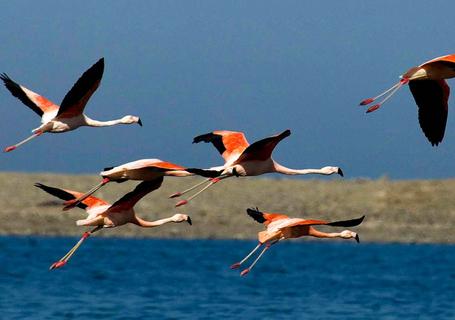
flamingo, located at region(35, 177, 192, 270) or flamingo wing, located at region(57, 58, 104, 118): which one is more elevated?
flamingo wing, located at region(57, 58, 104, 118)

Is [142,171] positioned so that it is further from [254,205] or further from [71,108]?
[254,205]

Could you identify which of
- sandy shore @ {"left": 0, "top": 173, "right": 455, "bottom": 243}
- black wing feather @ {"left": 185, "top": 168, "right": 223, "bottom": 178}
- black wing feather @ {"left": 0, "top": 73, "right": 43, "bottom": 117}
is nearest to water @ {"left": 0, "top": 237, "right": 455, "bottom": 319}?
sandy shore @ {"left": 0, "top": 173, "right": 455, "bottom": 243}

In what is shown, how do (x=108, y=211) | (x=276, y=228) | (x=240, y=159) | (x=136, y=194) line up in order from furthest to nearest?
(x=108, y=211), (x=136, y=194), (x=240, y=159), (x=276, y=228)

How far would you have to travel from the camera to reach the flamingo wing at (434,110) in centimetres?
1377

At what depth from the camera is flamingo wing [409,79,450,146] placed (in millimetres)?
13766

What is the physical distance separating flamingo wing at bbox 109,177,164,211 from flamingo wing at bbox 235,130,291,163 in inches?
33.1

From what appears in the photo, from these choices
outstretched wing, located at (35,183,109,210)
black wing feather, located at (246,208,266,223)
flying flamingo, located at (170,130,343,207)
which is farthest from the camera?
outstretched wing, located at (35,183,109,210)

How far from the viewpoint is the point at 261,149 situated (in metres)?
12.8

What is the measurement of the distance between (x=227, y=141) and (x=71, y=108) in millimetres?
1797

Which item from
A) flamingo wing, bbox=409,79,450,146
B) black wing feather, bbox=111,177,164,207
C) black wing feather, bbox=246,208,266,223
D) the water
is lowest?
the water

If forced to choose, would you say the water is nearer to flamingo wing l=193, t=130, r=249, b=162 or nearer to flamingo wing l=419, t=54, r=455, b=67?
flamingo wing l=193, t=130, r=249, b=162

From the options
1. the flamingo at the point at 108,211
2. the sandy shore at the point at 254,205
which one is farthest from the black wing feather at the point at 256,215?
the sandy shore at the point at 254,205

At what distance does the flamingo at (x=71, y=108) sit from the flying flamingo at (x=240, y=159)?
100 cm

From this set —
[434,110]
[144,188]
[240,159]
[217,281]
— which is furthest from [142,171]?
[217,281]
